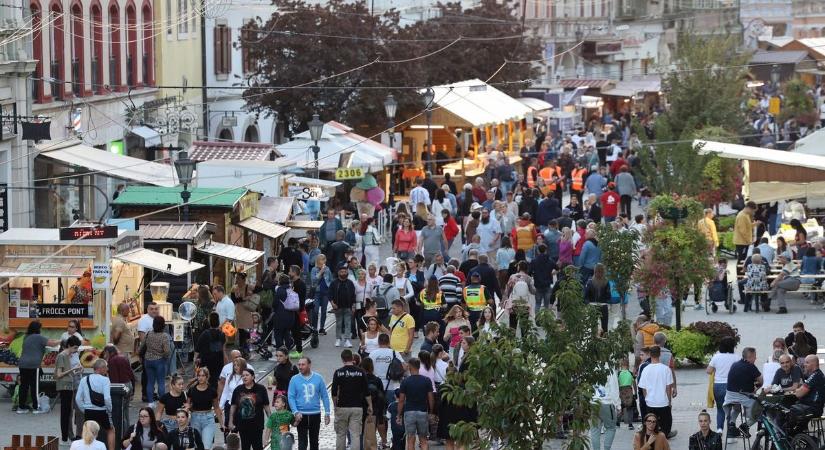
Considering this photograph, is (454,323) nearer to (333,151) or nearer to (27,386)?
(27,386)

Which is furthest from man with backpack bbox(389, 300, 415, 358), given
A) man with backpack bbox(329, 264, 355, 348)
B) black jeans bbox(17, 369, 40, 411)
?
black jeans bbox(17, 369, 40, 411)

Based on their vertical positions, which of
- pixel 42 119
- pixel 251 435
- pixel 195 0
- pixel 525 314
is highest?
pixel 195 0

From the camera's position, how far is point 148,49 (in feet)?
151

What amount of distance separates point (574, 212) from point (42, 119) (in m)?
10.1

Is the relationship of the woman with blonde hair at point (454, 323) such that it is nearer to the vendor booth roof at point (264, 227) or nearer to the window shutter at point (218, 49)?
the vendor booth roof at point (264, 227)

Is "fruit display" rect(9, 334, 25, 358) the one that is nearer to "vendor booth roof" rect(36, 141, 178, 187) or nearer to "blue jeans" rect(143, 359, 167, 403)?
"blue jeans" rect(143, 359, 167, 403)

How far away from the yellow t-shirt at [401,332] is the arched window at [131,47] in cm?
2155

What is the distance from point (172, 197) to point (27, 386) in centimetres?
636

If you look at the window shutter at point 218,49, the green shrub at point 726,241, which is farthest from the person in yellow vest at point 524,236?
the window shutter at point 218,49

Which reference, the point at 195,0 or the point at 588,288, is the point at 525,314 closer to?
the point at 588,288

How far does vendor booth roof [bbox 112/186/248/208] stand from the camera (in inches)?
1127

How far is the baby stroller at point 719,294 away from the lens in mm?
29766

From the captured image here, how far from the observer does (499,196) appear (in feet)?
135

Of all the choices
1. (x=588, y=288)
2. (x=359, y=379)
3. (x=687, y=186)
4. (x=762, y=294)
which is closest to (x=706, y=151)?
(x=687, y=186)
